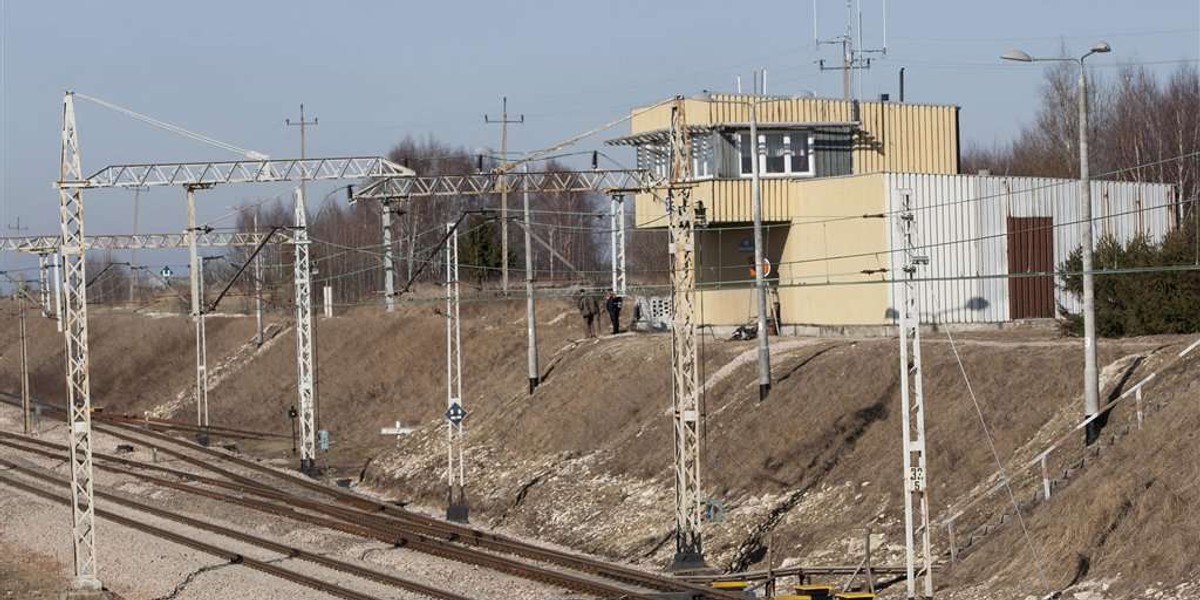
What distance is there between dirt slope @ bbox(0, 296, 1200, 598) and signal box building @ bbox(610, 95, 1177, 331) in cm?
335

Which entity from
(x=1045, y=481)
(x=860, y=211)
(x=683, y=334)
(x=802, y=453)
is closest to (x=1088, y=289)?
(x=1045, y=481)

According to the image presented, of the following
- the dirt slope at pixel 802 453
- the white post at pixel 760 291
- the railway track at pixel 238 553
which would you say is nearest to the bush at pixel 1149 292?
the dirt slope at pixel 802 453

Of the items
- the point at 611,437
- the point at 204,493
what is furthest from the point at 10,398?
the point at 611,437

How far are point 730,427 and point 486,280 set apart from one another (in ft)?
155

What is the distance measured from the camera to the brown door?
5103 cm

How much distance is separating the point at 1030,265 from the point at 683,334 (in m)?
21.8

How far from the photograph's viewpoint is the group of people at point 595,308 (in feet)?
196

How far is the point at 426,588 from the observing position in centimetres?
3084

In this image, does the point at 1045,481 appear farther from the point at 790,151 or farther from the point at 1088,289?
the point at 790,151

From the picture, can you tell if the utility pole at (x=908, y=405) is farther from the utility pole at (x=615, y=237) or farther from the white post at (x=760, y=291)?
the utility pole at (x=615, y=237)

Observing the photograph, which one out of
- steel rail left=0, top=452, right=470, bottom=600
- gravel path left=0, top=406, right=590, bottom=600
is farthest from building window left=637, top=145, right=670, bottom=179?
steel rail left=0, top=452, right=470, bottom=600

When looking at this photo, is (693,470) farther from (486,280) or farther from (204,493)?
(486,280)

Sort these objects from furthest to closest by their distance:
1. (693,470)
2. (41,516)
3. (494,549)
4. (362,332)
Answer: (362,332), (41,516), (494,549), (693,470)

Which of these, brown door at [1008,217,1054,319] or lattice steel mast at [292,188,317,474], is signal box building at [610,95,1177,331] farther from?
lattice steel mast at [292,188,317,474]
